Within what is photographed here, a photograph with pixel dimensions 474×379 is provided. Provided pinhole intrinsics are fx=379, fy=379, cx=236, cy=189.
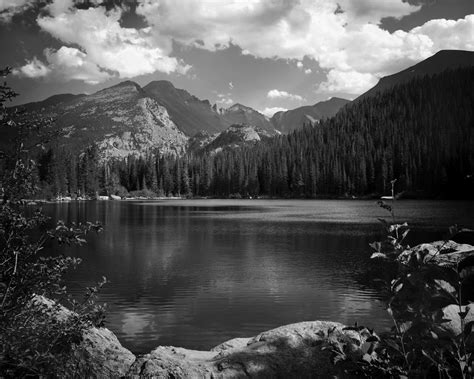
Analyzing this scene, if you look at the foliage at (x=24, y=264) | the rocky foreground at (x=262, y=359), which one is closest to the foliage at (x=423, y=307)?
the rocky foreground at (x=262, y=359)

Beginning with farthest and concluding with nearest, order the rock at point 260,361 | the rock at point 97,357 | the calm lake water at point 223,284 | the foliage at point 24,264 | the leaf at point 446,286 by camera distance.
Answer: the calm lake water at point 223,284
the rock at point 97,357
the rock at point 260,361
the foliage at point 24,264
the leaf at point 446,286

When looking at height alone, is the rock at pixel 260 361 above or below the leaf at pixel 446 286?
below

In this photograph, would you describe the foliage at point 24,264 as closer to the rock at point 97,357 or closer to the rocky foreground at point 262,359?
the rocky foreground at point 262,359

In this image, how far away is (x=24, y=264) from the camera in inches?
210

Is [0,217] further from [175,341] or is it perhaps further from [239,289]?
[239,289]

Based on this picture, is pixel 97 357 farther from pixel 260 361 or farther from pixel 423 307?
pixel 423 307

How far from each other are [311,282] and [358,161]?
565ft

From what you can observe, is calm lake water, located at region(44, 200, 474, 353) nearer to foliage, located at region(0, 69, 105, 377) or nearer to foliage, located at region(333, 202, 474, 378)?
foliage, located at region(333, 202, 474, 378)

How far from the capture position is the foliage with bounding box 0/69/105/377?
487 cm

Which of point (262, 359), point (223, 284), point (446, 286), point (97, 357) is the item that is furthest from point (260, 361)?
point (223, 284)

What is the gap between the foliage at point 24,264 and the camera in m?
4.87

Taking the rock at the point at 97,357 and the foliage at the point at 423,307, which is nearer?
the foliage at the point at 423,307

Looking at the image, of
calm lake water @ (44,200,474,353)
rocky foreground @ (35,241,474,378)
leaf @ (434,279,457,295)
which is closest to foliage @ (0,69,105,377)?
rocky foreground @ (35,241,474,378)

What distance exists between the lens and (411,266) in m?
3.32
